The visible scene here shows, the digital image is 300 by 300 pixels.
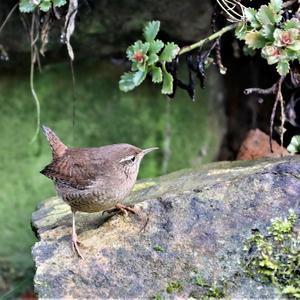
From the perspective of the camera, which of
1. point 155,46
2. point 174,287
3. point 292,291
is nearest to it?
point 292,291

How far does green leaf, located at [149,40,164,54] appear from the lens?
3.62m

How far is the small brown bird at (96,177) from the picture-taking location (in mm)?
3355

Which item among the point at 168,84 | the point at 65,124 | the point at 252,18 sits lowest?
the point at 65,124

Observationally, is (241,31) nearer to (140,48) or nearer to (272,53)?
(272,53)

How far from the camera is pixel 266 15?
3.46 metres

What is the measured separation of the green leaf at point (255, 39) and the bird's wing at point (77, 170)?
1.03m

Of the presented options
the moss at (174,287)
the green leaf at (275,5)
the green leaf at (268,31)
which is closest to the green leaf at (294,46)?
the green leaf at (268,31)

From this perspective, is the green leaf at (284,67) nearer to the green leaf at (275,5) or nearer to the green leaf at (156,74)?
the green leaf at (275,5)

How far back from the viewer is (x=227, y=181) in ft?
11.3

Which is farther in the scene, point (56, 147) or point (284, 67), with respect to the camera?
point (56, 147)

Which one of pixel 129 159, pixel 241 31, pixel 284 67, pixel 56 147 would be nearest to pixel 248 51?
pixel 241 31

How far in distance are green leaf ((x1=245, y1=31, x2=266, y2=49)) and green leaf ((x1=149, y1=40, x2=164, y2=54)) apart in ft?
1.62

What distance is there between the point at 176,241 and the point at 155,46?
1.16 metres

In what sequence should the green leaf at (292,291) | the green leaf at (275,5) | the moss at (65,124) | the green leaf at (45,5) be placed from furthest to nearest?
the moss at (65,124)
the green leaf at (45,5)
the green leaf at (275,5)
the green leaf at (292,291)
